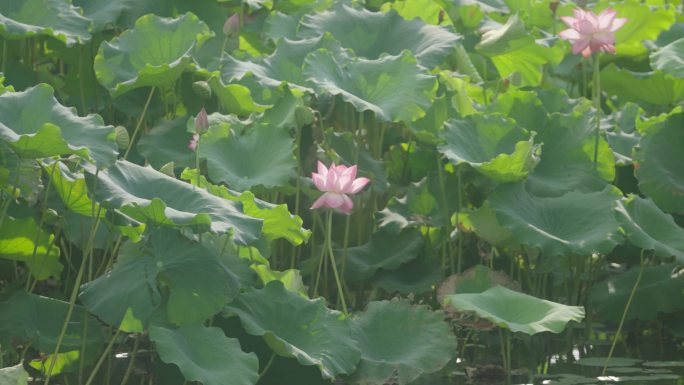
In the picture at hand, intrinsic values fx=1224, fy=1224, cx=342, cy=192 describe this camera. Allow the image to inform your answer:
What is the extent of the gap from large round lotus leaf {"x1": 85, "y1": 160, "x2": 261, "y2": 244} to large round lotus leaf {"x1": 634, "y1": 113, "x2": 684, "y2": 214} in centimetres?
129

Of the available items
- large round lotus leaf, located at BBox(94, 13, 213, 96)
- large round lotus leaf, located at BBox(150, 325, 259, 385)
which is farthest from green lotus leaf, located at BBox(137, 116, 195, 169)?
large round lotus leaf, located at BBox(150, 325, 259, 385)

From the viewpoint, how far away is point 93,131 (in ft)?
8.04

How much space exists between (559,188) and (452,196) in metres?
0.30

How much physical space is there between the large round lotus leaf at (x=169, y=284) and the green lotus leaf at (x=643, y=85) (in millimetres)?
1712

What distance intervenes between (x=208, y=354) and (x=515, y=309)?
0.72 metres

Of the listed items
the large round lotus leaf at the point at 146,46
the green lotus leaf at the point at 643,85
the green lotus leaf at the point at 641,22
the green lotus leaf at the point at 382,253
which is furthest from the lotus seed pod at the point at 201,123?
the green lotus leaf at the point at 641,22

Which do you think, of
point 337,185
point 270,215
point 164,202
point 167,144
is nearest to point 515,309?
point 337,185

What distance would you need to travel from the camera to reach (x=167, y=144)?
127 inches

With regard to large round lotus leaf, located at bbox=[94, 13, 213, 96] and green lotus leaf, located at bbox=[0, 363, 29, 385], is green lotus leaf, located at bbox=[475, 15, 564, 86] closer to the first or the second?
large round lotus leaf, located at bbox=[94, 13, 213, 96]

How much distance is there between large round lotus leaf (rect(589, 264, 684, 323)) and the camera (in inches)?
125

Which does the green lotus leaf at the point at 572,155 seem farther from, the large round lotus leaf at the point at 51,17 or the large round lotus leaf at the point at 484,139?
the large round lotus leaf at the point at 51,17

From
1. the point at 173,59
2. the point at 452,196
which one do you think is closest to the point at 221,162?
the point at 173,59

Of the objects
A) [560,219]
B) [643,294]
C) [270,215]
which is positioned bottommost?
[643,294]

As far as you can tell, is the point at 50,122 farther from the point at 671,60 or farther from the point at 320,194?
the point at 671,60
